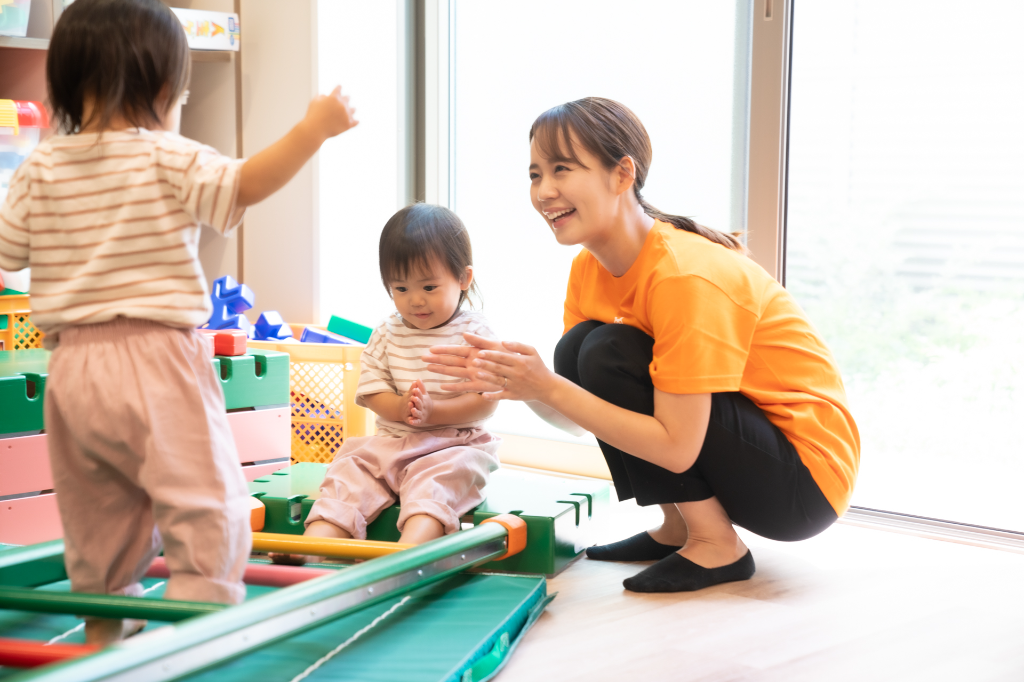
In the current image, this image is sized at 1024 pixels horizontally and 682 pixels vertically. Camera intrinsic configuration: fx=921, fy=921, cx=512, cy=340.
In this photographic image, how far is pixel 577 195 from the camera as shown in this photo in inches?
49.1

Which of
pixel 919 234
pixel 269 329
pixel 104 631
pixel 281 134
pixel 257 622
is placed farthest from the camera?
pixel 281 134

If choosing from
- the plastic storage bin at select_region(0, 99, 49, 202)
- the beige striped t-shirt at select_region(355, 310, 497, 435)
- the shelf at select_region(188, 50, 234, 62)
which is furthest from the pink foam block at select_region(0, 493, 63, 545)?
the shelf at select_region(188, 50, 234, 62)

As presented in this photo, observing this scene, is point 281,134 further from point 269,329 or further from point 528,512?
point 528,512

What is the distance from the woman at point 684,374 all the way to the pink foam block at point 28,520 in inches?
28.3

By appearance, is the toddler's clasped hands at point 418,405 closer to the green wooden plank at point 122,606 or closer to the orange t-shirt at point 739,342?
the orange t-shirt at point 739,342

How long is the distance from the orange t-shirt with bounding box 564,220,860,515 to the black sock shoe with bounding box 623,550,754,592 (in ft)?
0.58

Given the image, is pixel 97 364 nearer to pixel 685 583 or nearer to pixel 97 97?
pixel 97 97

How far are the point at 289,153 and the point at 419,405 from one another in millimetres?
632

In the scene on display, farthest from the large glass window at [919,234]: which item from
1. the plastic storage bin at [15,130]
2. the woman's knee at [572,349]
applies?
the plastic storage bin at [15,130]

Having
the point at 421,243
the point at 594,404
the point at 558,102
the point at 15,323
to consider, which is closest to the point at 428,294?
the point at 421,243

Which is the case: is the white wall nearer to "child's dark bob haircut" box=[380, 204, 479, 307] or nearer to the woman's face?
"child's dark bob haircut" box=[380, 204, 479, 307]

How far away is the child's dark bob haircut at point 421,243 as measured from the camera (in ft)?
4.70

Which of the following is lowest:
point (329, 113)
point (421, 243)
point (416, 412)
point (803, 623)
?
point (803, 623)

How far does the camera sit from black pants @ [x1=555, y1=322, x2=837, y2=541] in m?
1.23
